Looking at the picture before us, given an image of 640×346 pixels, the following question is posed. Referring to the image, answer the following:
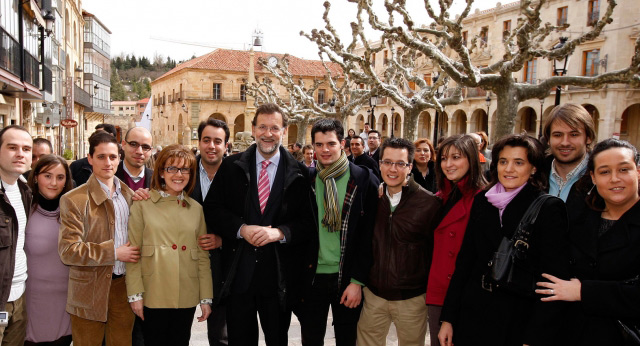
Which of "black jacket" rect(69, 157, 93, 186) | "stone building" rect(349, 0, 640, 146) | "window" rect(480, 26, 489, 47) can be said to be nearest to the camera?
"black jacket" rect(69, 157, 93, 186)

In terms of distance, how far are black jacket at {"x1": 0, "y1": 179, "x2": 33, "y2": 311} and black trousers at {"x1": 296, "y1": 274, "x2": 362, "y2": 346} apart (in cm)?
202

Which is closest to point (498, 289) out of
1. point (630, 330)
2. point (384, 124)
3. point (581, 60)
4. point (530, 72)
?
point (630, 330)

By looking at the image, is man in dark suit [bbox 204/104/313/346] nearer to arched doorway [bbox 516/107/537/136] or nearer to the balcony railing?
the balcony railing

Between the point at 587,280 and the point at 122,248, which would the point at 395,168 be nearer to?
the point at 587,280

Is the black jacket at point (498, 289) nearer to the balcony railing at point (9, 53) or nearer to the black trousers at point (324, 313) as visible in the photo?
the black trousers at point (324, 313)

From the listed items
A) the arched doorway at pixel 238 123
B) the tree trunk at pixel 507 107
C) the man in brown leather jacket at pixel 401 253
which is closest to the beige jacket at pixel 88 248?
the man in brown leather jacket at pixel 401 253

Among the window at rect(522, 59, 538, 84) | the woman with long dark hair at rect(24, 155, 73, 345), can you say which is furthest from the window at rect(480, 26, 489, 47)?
the woman with long dark hair at rect(24, 155, 73, 345)

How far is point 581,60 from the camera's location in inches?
1043

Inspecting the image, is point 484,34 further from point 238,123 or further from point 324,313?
point 324,313

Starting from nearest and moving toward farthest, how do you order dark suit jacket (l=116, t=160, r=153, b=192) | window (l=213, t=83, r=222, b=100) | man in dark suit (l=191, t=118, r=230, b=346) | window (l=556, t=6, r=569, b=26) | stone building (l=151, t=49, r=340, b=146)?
1. man in dark suit (l=191, t=118, r=230, b=346)
2. dark suit jacket (l=116, t=160, r=153, b=192)
3. window (l=556, t=6, r=569, b=26)
4. stone building (l=151, t=49, r=340, b=146)
5. window (l=213, t=83, r=222, b=100)

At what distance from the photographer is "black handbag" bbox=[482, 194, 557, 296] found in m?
2.35

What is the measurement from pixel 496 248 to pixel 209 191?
2.13 metres

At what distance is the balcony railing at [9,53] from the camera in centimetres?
995

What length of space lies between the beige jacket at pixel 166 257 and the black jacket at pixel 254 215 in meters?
0.20
